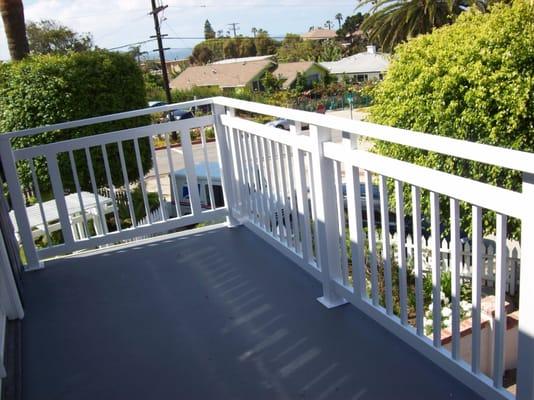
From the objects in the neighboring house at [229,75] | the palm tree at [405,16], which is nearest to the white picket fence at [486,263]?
the palm tree at [405,16]

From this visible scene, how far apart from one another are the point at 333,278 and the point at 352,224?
45 centimetres

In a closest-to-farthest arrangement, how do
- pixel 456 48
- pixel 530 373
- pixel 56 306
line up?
pixel 530 373, pixel 56 306, pixel 456 48

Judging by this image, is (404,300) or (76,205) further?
(76,205)

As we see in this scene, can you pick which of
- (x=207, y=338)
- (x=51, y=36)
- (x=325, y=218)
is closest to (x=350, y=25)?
(x=51, y=36)

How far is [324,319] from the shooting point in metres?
2.59

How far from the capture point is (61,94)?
8.91 metres

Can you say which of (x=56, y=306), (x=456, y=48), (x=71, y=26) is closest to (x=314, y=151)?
(x=56, y=306)

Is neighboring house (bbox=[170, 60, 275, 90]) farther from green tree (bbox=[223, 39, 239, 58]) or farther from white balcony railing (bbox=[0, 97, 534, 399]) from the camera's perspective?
white balcony railing (bbox=[0, 97, 534, 399])

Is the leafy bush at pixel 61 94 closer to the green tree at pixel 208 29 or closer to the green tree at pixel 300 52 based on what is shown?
the green tree at pixel 300 52

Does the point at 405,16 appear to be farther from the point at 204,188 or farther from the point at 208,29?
the point at 208,29

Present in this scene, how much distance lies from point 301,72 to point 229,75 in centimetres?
706

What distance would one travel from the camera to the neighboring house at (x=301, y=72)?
3872cm

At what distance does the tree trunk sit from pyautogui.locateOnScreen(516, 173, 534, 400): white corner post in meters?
9.78

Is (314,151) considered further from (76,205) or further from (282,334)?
(76,205)
